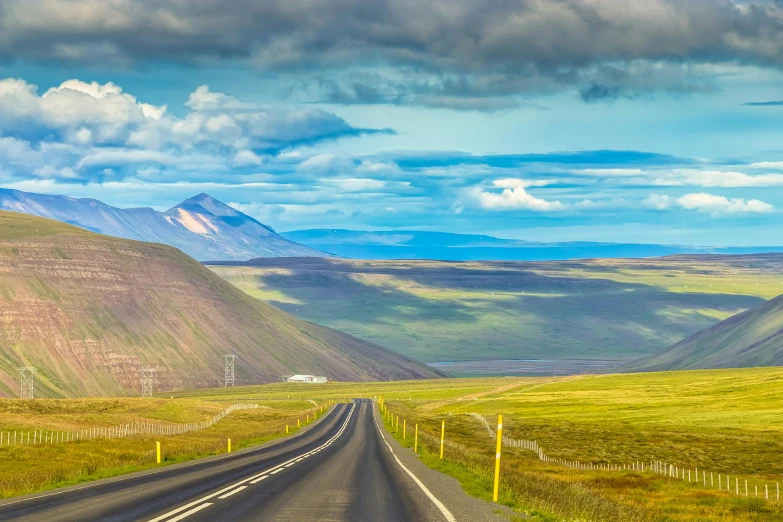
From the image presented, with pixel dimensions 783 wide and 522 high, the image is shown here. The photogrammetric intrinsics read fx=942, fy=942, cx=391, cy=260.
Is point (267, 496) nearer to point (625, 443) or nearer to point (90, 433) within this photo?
point (90, 433)

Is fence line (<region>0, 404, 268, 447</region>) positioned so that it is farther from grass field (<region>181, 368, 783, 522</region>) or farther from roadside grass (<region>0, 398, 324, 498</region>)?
grass field (<region>181, 368, 783, 522</region>)

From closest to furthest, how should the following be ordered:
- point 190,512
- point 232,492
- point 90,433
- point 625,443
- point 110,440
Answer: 1. point 190,512
2. point 232,492
3. point 110,440
4. point 90,433
5. point 625,443

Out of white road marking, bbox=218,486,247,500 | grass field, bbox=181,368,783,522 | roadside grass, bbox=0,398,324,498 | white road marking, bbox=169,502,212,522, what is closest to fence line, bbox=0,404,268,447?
roadside grass, bbox=0,398,324,498

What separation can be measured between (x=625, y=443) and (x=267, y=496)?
6403cm

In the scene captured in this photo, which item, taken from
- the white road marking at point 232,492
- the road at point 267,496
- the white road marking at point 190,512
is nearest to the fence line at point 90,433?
the road at point 267,496

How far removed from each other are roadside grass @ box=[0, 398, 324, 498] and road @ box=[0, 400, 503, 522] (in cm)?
275

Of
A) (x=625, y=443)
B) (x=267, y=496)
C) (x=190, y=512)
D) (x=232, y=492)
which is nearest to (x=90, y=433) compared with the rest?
(x=625, y=443)

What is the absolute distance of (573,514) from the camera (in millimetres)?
24500

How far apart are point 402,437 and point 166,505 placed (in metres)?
48.5

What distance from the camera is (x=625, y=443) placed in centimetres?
8588

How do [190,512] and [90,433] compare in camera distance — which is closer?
[190,512]

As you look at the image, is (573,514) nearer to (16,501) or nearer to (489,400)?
(16,501)

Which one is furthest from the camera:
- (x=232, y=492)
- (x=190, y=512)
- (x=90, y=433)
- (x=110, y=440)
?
(x=90, y=433)

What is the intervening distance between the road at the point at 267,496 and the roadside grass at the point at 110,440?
2750mm
